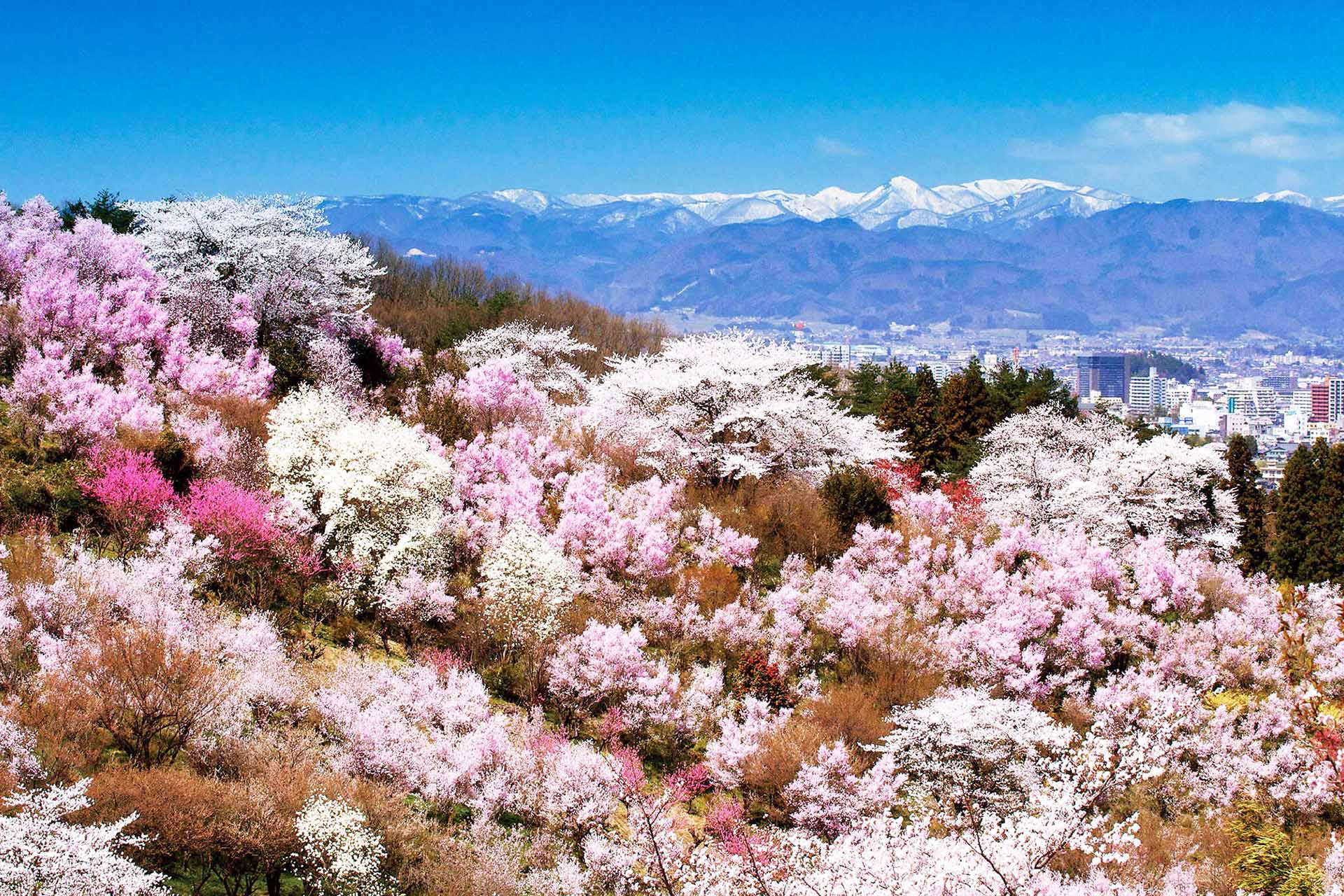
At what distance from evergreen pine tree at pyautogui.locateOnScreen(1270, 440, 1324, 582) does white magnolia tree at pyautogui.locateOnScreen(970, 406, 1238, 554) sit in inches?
93.3

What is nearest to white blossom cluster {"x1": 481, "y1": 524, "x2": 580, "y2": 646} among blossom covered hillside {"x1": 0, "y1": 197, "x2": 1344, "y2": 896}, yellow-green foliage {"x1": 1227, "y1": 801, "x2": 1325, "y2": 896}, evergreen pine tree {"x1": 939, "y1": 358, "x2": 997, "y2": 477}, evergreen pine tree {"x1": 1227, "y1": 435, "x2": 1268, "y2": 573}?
blossom covered hillside {"x1": 0, "y1": 197, "x2": 1344, "y2": 896}

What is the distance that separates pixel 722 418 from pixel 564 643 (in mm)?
7252

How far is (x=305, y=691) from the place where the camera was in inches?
359

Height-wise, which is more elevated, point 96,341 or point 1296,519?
point 96,341

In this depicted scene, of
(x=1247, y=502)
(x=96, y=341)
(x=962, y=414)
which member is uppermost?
(x=96, y=341)

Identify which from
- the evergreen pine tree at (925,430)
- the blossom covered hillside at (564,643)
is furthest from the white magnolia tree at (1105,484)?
the evergreen pine tree at (925,430)

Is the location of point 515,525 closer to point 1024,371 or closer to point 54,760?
point 54,760

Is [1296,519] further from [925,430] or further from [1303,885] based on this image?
[1303,885]

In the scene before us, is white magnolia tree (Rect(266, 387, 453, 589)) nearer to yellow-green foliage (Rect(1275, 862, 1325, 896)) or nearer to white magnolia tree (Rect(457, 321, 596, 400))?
yellow-green foliage (Rect(1275, 862, 1325, 896))

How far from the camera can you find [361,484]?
39.7 feet

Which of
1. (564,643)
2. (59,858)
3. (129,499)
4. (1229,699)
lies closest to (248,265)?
(129,499)

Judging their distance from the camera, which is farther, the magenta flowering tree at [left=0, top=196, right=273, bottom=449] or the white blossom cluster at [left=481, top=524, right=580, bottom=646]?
the magenta flowering tree at [left=0, top=196, right=273, bottom=449]

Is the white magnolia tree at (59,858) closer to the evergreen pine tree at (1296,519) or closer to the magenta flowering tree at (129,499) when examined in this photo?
the magenta flowering tree at (129,499)

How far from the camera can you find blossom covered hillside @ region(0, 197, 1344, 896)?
7.24 metres
